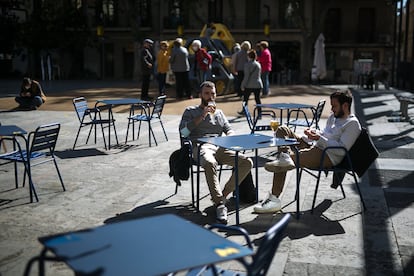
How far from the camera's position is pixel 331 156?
530cm

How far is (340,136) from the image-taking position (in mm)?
5352

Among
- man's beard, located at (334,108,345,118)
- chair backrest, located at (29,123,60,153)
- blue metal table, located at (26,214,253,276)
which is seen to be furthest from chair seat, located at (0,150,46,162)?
blue metal table, located at (26,214,253,276)

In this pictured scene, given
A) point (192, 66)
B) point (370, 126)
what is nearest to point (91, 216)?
point (370, 126)

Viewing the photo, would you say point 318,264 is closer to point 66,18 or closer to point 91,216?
point 91,216

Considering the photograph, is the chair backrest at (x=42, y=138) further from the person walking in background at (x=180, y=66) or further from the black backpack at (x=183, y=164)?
the person walking in background at (x=180, y=66)

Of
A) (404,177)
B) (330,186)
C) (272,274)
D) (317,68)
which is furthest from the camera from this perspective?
(317,68)

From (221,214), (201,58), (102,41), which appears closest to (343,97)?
(221,214)

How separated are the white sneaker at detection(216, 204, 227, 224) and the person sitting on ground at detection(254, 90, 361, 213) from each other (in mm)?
411

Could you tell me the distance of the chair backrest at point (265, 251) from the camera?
7.79 feet

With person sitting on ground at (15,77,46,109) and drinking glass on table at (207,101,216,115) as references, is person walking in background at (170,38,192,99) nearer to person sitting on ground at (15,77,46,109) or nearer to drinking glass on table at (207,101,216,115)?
person sitting on ground at (15,77,46,109)

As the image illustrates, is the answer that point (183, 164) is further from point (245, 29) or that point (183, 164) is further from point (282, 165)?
point (245, 29)

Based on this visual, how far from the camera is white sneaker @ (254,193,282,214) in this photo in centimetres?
525

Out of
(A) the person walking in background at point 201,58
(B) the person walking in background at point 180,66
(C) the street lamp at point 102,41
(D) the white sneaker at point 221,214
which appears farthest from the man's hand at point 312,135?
(C) the street lamp at point 102,41

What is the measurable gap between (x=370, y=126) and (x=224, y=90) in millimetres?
7868
